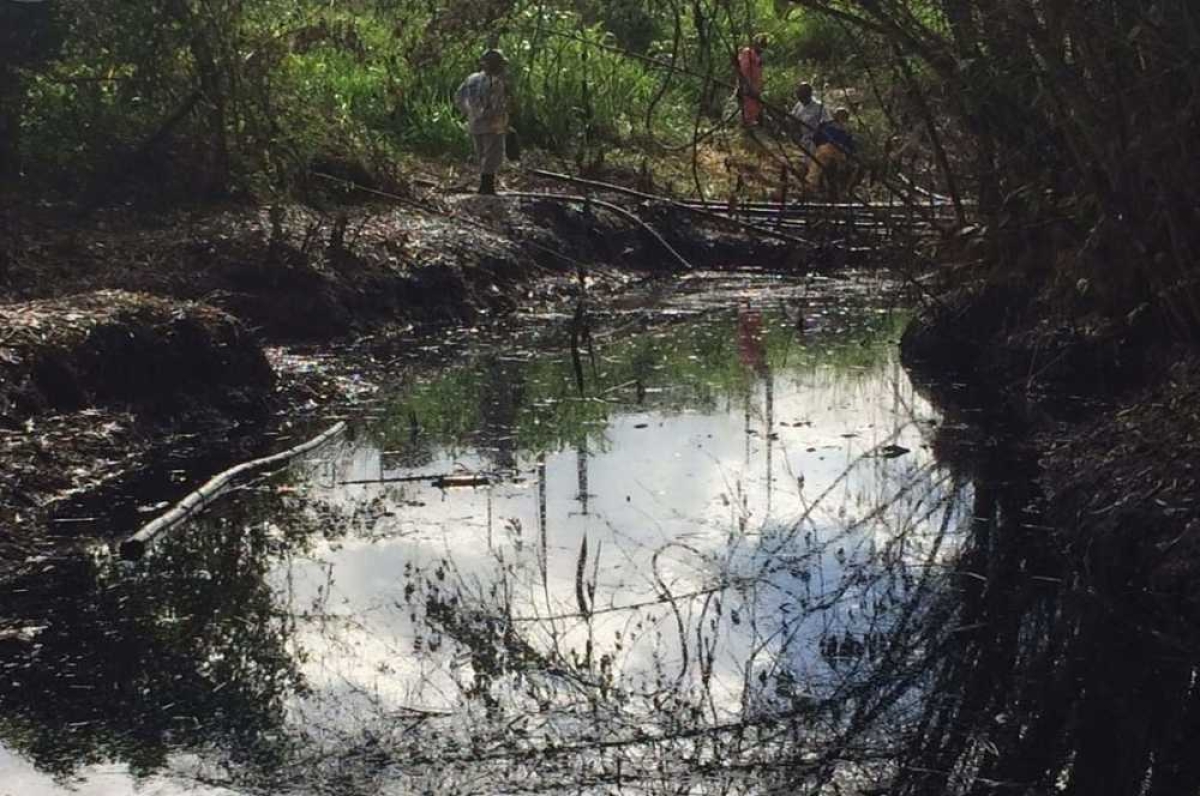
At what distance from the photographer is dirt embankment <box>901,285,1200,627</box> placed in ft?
28.5

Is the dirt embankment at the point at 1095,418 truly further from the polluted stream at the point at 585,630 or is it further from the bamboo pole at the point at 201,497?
the bamboo pole at the point at 201,497

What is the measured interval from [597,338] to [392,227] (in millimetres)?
2348

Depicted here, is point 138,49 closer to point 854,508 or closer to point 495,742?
point 854,508

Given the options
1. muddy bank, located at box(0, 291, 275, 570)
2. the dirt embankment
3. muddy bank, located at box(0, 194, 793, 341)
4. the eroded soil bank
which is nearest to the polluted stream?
the dirt embankment

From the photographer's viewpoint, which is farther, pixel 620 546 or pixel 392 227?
pixel 392 227

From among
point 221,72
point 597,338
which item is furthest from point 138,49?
point 597,338

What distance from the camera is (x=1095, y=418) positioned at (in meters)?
11.4

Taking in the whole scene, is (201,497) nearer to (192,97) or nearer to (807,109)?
(192,97)

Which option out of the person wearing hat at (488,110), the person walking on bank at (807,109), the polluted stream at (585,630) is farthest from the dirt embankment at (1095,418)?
the person wearing hat at (488,110)

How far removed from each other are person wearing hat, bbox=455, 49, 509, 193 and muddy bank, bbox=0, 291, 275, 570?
6.54 m

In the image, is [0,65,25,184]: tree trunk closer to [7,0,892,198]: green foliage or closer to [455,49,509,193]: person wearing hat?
[7,0,892,198]: green foliage

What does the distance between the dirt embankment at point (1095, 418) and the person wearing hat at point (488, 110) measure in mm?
5315

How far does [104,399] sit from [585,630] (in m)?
4.34

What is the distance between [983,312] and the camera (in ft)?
47.9
